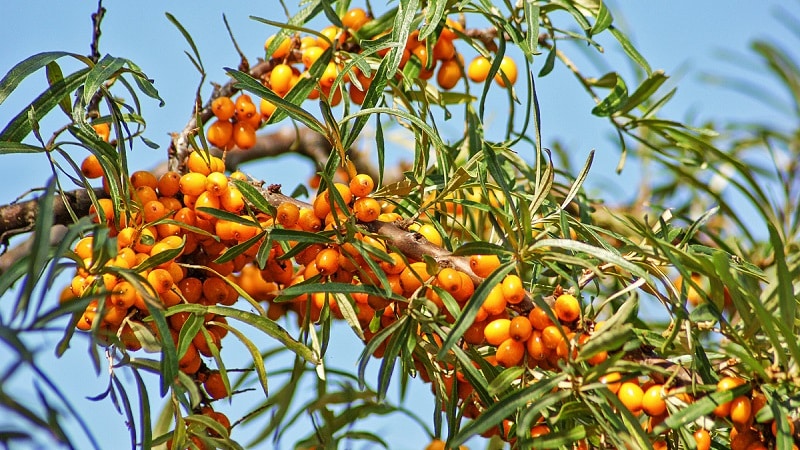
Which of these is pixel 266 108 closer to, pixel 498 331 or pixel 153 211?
pixel 153 211

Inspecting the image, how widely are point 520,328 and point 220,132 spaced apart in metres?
0.53

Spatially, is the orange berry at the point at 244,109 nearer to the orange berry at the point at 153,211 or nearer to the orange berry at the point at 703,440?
the orange berry at the point at 153,211

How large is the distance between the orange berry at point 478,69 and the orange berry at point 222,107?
0.37 meters

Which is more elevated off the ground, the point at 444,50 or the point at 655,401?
Answer: the point at 444,50

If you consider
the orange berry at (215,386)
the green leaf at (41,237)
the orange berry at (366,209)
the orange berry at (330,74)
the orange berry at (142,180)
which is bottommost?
the orange berry at (215,386)

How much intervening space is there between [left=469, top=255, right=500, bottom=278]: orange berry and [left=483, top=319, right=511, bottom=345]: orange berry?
7 centimetres

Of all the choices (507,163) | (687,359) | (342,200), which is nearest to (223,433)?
(342,200)

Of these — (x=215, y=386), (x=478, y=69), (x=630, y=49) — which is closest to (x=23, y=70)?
(x=215, y=386)

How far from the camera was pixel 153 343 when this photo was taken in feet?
2.75

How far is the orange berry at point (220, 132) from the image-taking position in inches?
44.7

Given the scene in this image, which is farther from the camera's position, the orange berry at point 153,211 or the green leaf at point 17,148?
the orange berry at point 153,211

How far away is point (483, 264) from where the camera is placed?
2.93 ft

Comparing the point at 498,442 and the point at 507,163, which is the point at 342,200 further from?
the point at 507,163

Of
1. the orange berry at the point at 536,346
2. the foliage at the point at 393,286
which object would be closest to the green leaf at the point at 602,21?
the foliage at the point at 393,286
